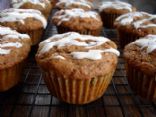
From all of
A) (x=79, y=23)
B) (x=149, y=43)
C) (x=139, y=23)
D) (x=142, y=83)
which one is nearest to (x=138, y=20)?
(x=139, y=23)

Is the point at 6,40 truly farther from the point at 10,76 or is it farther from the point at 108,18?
the point at 108,18

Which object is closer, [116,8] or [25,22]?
[25,22]

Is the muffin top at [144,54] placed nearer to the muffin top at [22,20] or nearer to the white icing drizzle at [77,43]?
the white icing drizzle at [77,43]

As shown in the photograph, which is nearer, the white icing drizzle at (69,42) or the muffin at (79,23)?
the white icing drizzle at (69,42)

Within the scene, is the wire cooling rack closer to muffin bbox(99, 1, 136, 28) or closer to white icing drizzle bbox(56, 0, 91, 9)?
muffin bbox(99, 1, 136, 28)

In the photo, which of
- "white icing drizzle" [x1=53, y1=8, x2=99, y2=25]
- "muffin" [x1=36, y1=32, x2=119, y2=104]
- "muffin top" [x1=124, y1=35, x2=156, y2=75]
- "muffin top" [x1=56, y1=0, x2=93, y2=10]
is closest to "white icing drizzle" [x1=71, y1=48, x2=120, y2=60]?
"muffin" [x1=36, y1=32, x2=119, y2=104]

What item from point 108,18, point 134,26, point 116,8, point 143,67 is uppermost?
point 143,67

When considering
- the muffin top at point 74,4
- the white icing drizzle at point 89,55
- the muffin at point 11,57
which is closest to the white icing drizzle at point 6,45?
the muffin at point 11,57
